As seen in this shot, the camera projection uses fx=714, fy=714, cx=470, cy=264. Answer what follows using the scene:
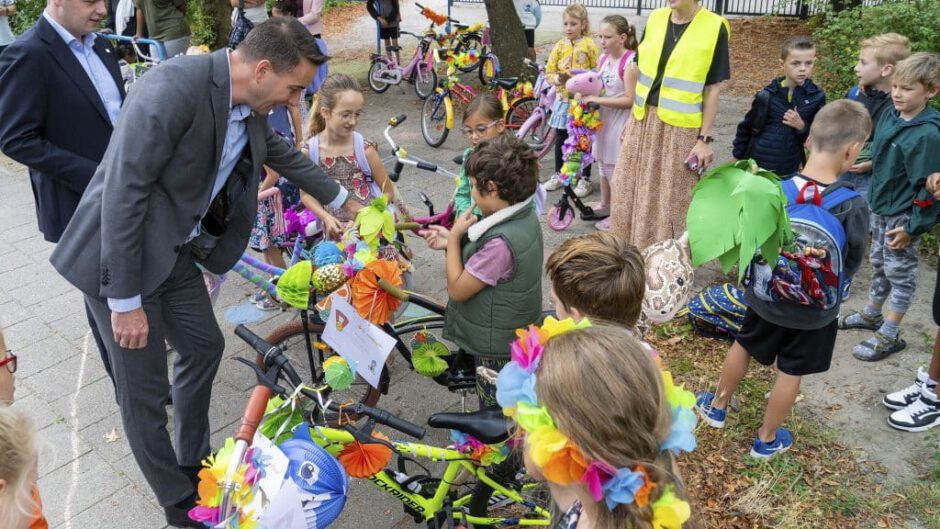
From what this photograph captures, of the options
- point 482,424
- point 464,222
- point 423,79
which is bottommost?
point 423,79

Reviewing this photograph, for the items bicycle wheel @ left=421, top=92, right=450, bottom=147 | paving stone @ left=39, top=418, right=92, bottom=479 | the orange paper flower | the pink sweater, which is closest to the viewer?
the orange paper flower

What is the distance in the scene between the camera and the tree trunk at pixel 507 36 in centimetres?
939

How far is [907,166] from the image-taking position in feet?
13.0

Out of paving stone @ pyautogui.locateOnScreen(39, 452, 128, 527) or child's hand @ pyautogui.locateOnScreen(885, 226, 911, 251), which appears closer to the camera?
paving stone @ pyautogui.locateOnScreen(39, 452, 128, 527)

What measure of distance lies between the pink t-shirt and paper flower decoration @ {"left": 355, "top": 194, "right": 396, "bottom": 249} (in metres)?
0.56

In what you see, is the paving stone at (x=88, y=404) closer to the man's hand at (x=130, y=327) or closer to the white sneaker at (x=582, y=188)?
the man's hand at (x=130, y=327)

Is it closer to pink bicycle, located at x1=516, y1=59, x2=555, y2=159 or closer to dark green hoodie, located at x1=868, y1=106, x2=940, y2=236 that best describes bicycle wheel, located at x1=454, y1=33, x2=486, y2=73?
pink bicycle, located at x1=516, y1=59, x2=555, y2=159

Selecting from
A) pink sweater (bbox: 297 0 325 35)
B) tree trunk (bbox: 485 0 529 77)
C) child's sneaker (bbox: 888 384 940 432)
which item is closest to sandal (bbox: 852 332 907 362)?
child's sneaker (bbox: 888 384 940 432)

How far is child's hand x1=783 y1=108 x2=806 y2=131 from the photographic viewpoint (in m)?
4.70

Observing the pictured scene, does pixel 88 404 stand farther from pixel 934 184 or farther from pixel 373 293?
pixel 934 184

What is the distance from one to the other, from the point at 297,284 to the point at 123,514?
1.38 meters

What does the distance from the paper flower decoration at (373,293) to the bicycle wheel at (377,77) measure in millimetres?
7698

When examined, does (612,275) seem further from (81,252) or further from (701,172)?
(701,172)

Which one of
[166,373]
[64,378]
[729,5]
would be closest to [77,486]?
[166,373]
